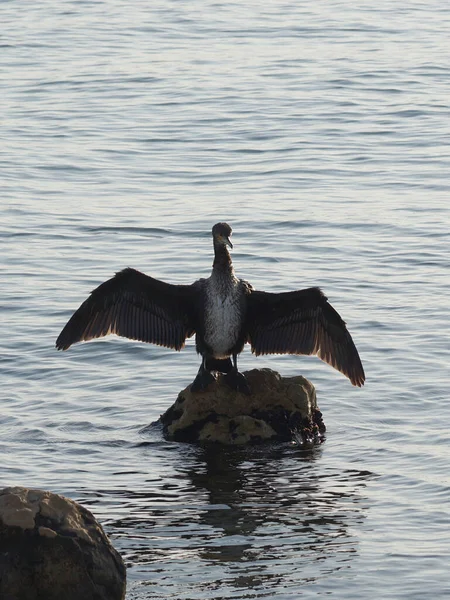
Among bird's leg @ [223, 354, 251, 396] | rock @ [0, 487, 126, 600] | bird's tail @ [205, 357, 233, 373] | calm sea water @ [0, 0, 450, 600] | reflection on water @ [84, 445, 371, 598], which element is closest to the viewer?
rock @ [0, 487, 126, 600]

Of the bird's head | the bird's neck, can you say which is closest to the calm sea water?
the bird's neck

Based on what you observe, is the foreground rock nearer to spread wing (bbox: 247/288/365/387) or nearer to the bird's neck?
spread wing (bbox: 247/288/365/387)

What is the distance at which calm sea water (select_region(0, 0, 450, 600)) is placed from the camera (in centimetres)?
824

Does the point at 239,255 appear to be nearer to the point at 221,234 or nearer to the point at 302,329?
the point at 302,329

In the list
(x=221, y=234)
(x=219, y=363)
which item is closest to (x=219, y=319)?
(x=219, y=363)

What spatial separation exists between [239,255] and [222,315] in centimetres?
473

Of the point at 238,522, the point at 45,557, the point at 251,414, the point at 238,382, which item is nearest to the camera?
the point at 45,557

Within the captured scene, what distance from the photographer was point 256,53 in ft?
84.3

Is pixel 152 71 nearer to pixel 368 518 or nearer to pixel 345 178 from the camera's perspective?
pixel 345 178

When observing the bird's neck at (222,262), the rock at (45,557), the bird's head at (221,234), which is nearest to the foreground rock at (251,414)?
the bird's neck at (222,262)

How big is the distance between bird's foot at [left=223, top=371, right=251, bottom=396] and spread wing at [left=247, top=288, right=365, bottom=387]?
1.84 feet

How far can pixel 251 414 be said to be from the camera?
1000 centimetres

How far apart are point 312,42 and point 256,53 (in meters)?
1.86

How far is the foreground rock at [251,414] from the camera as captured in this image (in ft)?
32.4
